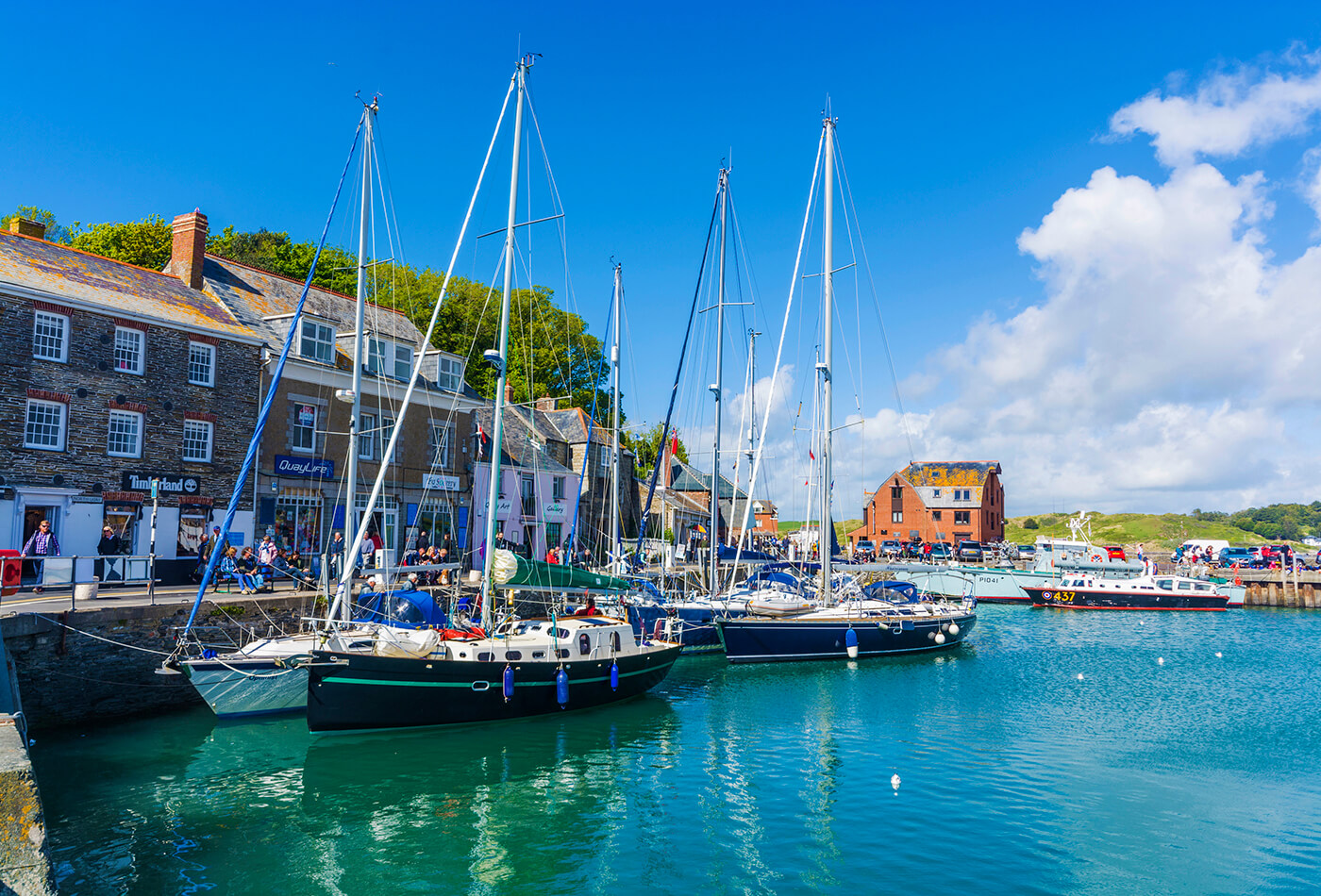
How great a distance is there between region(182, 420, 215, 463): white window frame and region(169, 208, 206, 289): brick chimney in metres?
6.69

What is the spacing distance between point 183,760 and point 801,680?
1923 centimetres

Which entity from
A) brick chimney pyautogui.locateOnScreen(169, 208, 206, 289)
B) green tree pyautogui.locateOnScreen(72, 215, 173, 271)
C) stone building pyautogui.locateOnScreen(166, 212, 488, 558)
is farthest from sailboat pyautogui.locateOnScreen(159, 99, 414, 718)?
green tree pyautogui.locateOnScreen(72, 215, 173, 271)

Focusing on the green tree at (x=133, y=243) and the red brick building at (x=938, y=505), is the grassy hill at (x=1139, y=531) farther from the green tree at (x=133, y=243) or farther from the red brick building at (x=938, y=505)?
the green tree at (x=133, y=243)

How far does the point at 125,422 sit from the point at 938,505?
91.9 meters

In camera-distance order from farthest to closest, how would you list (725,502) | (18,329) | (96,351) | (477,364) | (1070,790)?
(725,502) → (477,364) → (96,351) → (18,329) → (1070,790)

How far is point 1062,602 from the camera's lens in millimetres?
58219

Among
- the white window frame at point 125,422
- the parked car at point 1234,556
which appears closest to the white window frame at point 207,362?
the white window frame at point 125,422

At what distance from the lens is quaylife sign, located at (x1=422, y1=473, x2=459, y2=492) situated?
38406 millimetres

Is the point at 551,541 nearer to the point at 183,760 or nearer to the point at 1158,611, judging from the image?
the point at 183,760

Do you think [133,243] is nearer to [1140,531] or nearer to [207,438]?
[207,438]

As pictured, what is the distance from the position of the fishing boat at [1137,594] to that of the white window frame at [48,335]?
59422 millimetres

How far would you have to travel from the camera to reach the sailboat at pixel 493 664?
19.1m

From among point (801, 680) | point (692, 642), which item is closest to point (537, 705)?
point (801, 680)

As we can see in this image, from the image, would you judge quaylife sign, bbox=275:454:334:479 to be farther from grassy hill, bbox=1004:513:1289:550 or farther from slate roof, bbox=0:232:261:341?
grassy hill, bbox=1004:513:1289:550
